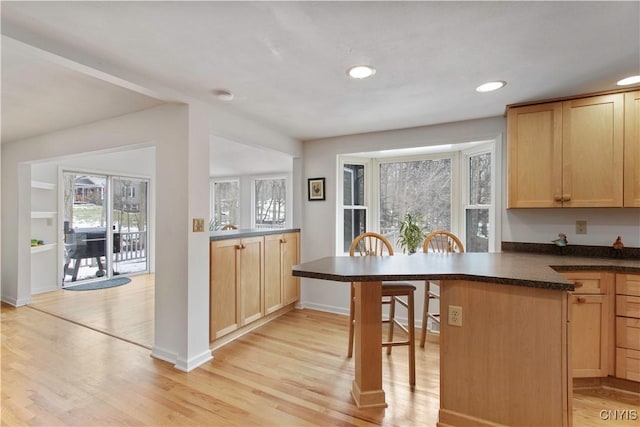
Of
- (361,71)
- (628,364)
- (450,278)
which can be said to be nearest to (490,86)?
(361,71)

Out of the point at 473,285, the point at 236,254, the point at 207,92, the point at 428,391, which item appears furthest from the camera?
the point at 236,254

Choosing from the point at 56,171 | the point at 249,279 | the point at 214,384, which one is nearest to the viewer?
the point at 214,384

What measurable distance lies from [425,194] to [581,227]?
1468 mm

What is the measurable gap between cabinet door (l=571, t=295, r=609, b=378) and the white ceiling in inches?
62.1

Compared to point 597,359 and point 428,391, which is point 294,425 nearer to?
point 428,391

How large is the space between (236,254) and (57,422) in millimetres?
1580

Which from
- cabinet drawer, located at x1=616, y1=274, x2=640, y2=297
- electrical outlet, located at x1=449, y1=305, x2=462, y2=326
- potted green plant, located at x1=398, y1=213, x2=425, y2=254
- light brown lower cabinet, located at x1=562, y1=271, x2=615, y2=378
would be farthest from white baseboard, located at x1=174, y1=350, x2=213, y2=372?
cabinet drawer, located at x1=616, y1=274, x2=640, y2=297

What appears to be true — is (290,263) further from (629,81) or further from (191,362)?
(629,81)

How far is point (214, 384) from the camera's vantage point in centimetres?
210

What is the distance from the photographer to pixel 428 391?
2.01m

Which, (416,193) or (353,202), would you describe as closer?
(416,193)

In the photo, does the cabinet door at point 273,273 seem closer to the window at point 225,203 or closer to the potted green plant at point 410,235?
the potted green plant at point 410,235

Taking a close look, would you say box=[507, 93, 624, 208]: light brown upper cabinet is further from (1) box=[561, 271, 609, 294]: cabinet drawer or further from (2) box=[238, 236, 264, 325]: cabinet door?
(2) box=[238, 236, 264, 325]: cabinet door

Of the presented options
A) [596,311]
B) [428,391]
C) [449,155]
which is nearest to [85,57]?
[428,391]
